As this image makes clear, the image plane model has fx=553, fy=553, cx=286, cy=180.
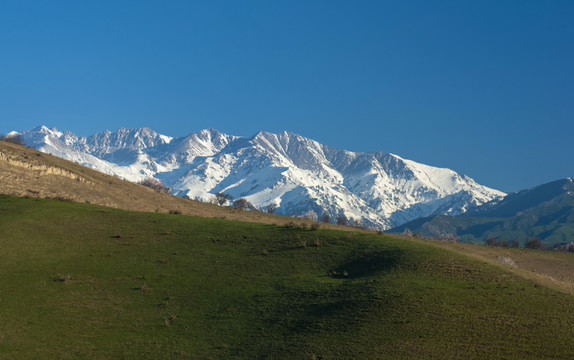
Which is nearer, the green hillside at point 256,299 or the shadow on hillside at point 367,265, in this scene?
the green hillside at point 256,299

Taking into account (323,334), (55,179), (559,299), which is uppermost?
(55,179)

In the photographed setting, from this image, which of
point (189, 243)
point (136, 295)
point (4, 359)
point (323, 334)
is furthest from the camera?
point (189, 243)

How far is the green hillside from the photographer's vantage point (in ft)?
105

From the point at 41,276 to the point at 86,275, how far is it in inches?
134

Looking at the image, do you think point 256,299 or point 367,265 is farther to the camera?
point 367,265

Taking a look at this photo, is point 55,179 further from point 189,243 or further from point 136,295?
point 136,295

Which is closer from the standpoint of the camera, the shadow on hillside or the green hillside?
the green hillside

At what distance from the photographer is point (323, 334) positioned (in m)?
33.5

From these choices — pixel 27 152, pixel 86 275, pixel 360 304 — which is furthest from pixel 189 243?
pixel 27 152

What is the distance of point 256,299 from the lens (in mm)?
39938

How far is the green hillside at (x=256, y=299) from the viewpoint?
32.1m

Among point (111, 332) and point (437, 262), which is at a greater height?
point (437, 262)

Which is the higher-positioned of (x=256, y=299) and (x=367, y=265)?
(x=367, y=265)

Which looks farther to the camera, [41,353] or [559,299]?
[559,299]
